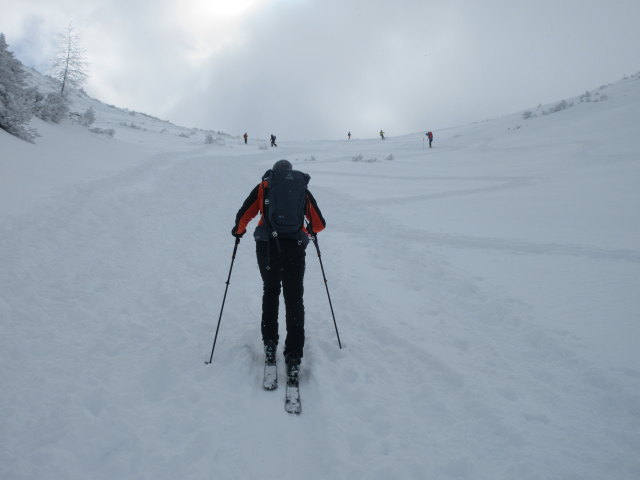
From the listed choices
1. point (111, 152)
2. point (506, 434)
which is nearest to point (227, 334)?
point (506, 434)

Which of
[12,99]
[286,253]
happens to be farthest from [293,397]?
[12,99]

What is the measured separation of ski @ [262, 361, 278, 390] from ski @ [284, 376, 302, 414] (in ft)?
0.58

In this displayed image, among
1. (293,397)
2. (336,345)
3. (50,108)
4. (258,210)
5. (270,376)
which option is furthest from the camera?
(50,108)

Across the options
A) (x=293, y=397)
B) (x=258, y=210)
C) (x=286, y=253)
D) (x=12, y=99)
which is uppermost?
(x=12, y=99)

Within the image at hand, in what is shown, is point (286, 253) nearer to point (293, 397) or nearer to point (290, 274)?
point (290, 274)

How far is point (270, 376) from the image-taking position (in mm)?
3980

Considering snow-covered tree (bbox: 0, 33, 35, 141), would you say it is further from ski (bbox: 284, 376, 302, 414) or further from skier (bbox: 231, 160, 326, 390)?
ski (bbox: 284, 376, 302, 414)

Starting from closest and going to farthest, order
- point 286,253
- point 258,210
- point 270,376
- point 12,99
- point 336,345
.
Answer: point 270,376 → point 286,253 → point 258,210 → point 336,345 → point 12,99

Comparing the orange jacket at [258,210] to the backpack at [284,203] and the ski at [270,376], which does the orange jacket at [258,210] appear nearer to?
the backpack at [284,203]

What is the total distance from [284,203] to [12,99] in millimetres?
14759

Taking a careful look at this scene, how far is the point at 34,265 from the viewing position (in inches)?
233

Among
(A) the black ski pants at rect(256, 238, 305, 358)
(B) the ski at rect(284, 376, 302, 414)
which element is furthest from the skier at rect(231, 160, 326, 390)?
(B) the ski at rect(284, 376, 302, 414)

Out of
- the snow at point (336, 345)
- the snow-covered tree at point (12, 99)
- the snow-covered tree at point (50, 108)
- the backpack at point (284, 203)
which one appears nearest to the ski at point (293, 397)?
the snow at point (336, 345)

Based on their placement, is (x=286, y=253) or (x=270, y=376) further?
(x=286, y=253)
